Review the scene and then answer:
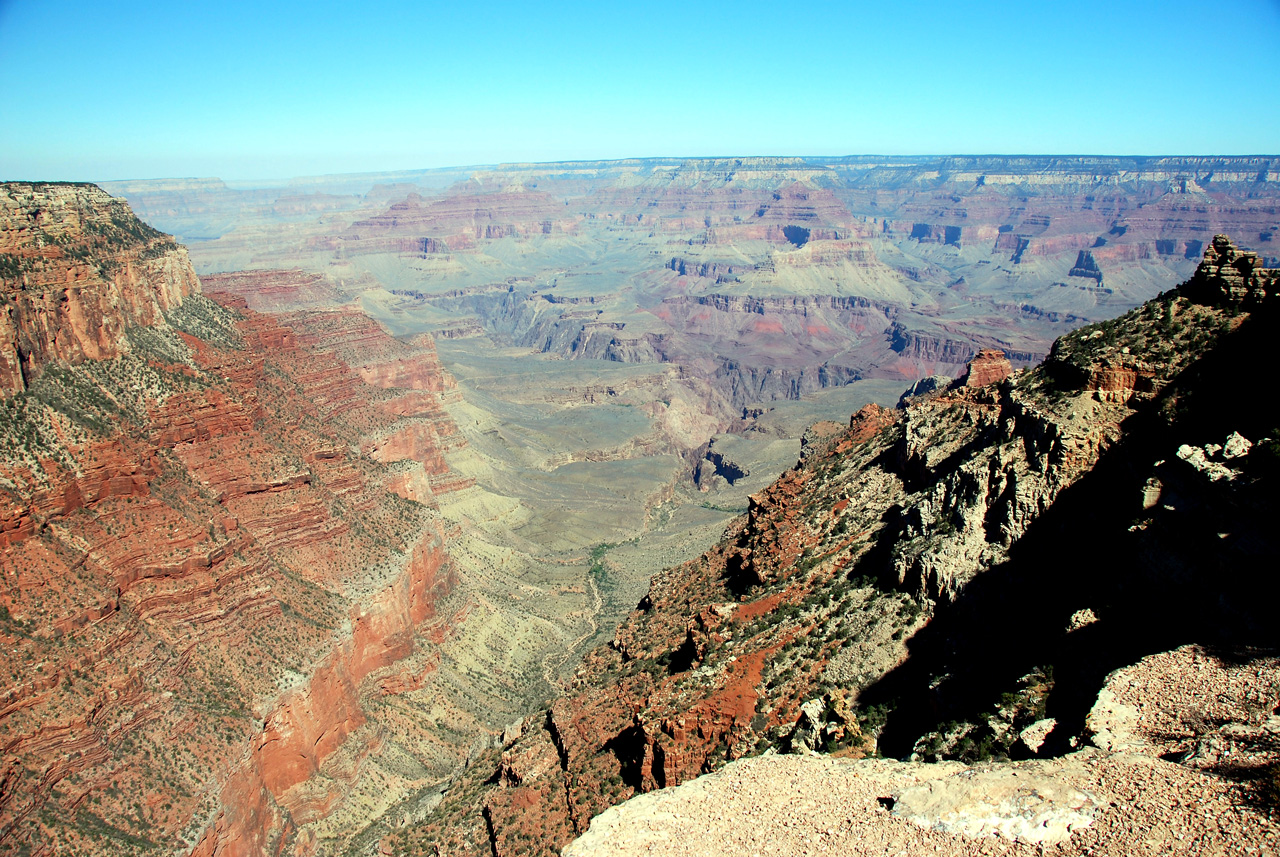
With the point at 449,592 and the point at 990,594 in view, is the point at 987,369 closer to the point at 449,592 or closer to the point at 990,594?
the point at 990,594

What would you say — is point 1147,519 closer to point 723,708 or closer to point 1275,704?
point 1275,704

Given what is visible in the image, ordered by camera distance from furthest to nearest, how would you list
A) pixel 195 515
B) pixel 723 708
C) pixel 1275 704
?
pixel 195 515 < pixel 723 708 < pixel 1275 704

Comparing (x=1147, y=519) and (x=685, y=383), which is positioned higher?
(x=1147, y=519)

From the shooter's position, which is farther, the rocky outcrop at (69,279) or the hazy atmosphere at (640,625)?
the rocky outcrop at (69,279)

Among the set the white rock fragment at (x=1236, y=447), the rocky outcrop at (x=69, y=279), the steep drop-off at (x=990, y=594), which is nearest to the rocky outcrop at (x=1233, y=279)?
the steep drop-off at (x=990, y=594)

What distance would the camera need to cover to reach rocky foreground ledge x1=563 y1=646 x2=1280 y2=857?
14086 millimetres

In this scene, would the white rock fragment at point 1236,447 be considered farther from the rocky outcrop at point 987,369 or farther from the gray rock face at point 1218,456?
the rocky outcrop at point 987,369

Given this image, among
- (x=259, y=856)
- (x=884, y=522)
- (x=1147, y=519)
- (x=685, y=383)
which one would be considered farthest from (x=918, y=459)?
(x=685, y=383)

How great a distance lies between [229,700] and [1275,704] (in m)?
41.6

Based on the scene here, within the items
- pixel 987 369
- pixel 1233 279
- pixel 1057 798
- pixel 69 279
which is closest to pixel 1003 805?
pixel 1057 798

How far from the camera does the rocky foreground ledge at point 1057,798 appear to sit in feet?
46.2

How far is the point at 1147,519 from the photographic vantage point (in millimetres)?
21953

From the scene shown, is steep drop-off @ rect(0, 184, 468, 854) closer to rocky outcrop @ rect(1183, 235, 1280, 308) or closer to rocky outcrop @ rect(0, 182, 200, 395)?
rocky outcrop @ rect(0, 182, 200, 395)

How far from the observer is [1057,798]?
594 inches
